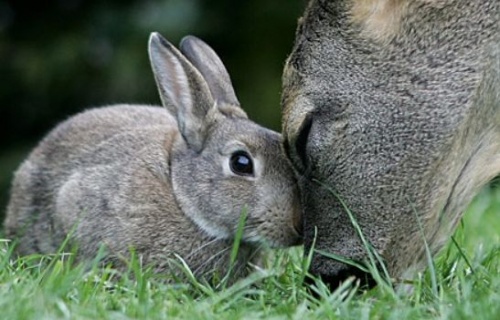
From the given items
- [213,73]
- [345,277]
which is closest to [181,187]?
[213,73]

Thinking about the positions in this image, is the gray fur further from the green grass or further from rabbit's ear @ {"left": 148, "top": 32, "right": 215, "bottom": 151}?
rabbit's ear @ {"left": 148, "top": 32, "right": 215, "bottom": 151}

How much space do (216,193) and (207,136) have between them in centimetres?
39

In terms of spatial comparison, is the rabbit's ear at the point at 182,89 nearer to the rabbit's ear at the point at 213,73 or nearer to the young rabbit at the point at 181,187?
the young rabbit at the point at 181,187

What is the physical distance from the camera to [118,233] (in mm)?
6336

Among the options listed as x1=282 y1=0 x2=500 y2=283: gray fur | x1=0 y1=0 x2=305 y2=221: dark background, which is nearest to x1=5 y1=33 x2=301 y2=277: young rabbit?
x1=282 y1=0 x2=500 y2=283: gray fur

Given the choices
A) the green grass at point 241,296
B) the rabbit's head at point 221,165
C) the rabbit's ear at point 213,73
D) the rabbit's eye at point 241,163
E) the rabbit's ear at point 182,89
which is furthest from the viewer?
the rabbit's ear at point 213,73

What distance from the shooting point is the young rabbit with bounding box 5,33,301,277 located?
19.8ft

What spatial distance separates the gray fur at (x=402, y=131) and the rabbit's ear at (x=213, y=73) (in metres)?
0.89

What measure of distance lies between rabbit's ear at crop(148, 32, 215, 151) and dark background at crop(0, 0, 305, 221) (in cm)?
470

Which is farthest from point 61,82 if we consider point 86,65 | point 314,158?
point 314,158

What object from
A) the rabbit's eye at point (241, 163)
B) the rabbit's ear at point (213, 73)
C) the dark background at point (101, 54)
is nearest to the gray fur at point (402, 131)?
the rabbit's eye at point (241, 163)

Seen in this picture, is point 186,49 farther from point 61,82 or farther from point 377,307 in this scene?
point 61,82

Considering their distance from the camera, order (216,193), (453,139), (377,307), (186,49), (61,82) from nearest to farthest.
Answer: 1. (377,307)
2. (453,139)
3. (216,193)
4. (186,49)
5. (61,82)

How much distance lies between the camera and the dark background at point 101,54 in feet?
37.4
